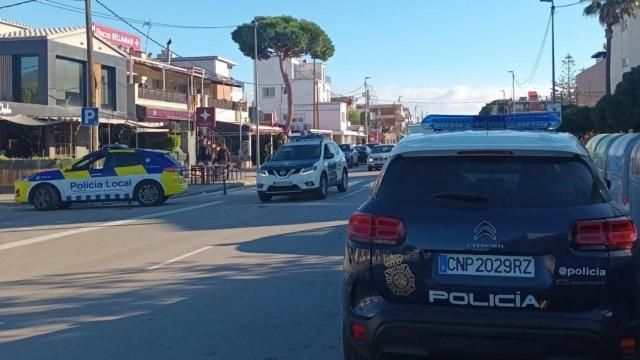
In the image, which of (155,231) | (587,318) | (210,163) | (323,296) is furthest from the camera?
(210,163)

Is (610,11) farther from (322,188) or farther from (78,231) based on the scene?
(78,231)

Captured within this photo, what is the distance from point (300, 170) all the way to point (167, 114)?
72.0 feet

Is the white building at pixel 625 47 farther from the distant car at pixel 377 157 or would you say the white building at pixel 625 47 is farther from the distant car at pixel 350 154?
the distant car at pixel 377 157

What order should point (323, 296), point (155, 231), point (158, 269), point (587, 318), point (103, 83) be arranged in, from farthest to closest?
point (103, 83), point (155, 231), point (158, 269), point (323, 296), point (587, 318)

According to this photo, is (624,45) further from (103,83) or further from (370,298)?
(370,298)

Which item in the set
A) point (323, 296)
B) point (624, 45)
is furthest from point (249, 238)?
point (624, 45)

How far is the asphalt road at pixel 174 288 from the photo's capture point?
6551mm

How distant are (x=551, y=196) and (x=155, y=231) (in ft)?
38.6

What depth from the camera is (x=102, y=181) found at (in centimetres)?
2105

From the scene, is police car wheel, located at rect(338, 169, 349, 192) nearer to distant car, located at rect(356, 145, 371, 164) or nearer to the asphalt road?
the asphalt road

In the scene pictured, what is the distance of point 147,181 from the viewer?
2139 centimetres

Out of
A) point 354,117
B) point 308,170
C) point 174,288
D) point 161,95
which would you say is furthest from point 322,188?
point 354,117

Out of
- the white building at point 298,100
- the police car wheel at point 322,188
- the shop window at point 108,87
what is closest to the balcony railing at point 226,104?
the shop window at point 108,87

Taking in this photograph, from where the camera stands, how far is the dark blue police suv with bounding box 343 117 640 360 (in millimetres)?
4332
